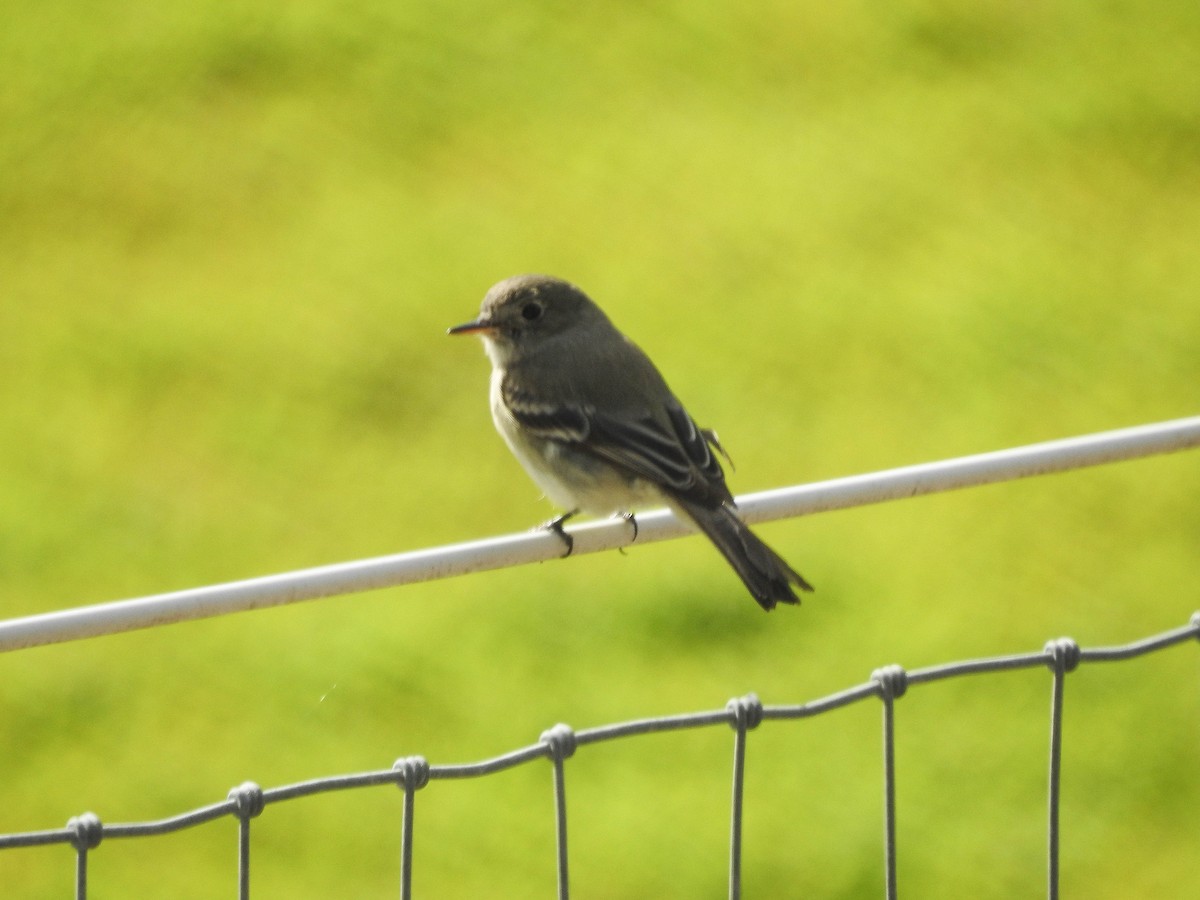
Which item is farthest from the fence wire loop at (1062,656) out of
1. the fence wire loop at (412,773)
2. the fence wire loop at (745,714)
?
the fence wire loop at (412,773)

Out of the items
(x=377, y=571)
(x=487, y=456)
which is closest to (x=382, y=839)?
(x=487, y=456)

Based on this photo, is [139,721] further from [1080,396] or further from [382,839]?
[1080,396]

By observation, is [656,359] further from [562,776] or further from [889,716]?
[562,776]

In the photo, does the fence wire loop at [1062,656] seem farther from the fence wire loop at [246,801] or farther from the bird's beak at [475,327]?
the bird's beak at [475,327]

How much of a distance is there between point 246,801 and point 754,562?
1.85 metres

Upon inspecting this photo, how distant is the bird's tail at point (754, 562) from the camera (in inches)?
167

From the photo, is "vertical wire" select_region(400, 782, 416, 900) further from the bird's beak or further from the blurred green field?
the blurred green field

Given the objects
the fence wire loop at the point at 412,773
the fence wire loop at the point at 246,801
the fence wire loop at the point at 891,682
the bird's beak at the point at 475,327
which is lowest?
the fence wire loop at the point at 246,801

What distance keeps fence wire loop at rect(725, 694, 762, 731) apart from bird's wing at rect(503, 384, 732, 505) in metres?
1.56

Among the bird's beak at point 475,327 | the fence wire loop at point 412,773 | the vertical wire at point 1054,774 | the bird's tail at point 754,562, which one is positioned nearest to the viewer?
the fence wire loop at point 412,773

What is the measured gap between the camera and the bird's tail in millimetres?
4234

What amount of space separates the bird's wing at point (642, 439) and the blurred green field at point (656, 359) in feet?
5.93

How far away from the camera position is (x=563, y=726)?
294 centimetres

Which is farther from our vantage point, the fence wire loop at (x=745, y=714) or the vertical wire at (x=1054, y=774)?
the vertical wire at (x=1054, y=774)
